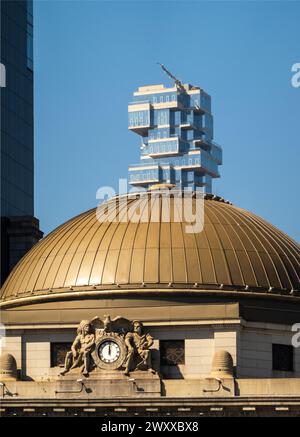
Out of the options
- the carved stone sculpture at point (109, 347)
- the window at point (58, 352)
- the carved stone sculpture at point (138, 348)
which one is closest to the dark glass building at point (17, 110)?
the window at point (58, 352)

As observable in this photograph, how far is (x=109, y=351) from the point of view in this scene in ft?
327

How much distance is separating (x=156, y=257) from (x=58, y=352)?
649 centimetres

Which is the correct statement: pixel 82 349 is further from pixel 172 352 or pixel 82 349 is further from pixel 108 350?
pixel 172 352

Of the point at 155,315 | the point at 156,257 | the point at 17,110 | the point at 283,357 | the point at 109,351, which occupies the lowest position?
the point at 109,351

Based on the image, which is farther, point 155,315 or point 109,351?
point 155,315

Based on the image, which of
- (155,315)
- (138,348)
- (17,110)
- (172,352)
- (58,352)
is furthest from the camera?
(17,110)

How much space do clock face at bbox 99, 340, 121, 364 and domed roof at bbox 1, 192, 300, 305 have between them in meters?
5.06

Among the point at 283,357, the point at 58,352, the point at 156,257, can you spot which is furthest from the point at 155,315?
the point at 283,357

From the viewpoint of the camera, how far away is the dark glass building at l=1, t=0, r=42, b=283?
528ft

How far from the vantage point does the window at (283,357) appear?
10331cm

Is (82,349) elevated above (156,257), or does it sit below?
below
